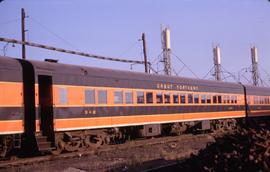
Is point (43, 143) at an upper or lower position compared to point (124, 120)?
lower

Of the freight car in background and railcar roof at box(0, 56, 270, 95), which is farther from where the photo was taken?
railcar roof at box(0, 56, 270, 95)

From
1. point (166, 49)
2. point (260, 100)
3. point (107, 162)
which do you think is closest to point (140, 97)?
point (107, 162)

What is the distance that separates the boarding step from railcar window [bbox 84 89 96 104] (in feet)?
8.37

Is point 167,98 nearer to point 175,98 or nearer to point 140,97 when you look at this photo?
point 175,98

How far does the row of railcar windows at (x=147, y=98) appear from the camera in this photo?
1706 cm

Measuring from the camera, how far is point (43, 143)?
14867 millimetres

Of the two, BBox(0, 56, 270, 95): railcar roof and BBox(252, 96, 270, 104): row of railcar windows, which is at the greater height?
BBox(0, 56, 270, 95): railcar roof

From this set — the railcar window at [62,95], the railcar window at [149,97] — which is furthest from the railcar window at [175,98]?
the railcar window at [62,95]

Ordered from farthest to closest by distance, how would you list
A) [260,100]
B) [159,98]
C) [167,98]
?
[260,100] < [167,98] < [159,98]

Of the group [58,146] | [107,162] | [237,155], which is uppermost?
[237,155]

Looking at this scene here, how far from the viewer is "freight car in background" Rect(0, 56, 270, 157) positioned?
1436cm

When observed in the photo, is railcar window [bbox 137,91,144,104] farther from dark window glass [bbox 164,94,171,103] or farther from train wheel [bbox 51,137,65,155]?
train wheel [bbox 51,137,65,155]

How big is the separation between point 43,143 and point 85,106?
2650 millimetres

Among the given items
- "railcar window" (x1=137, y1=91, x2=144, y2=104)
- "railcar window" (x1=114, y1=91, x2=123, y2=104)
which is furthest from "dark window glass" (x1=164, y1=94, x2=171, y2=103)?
"railcar window" (x1=114, y1=91, x2=123, y2=104)
